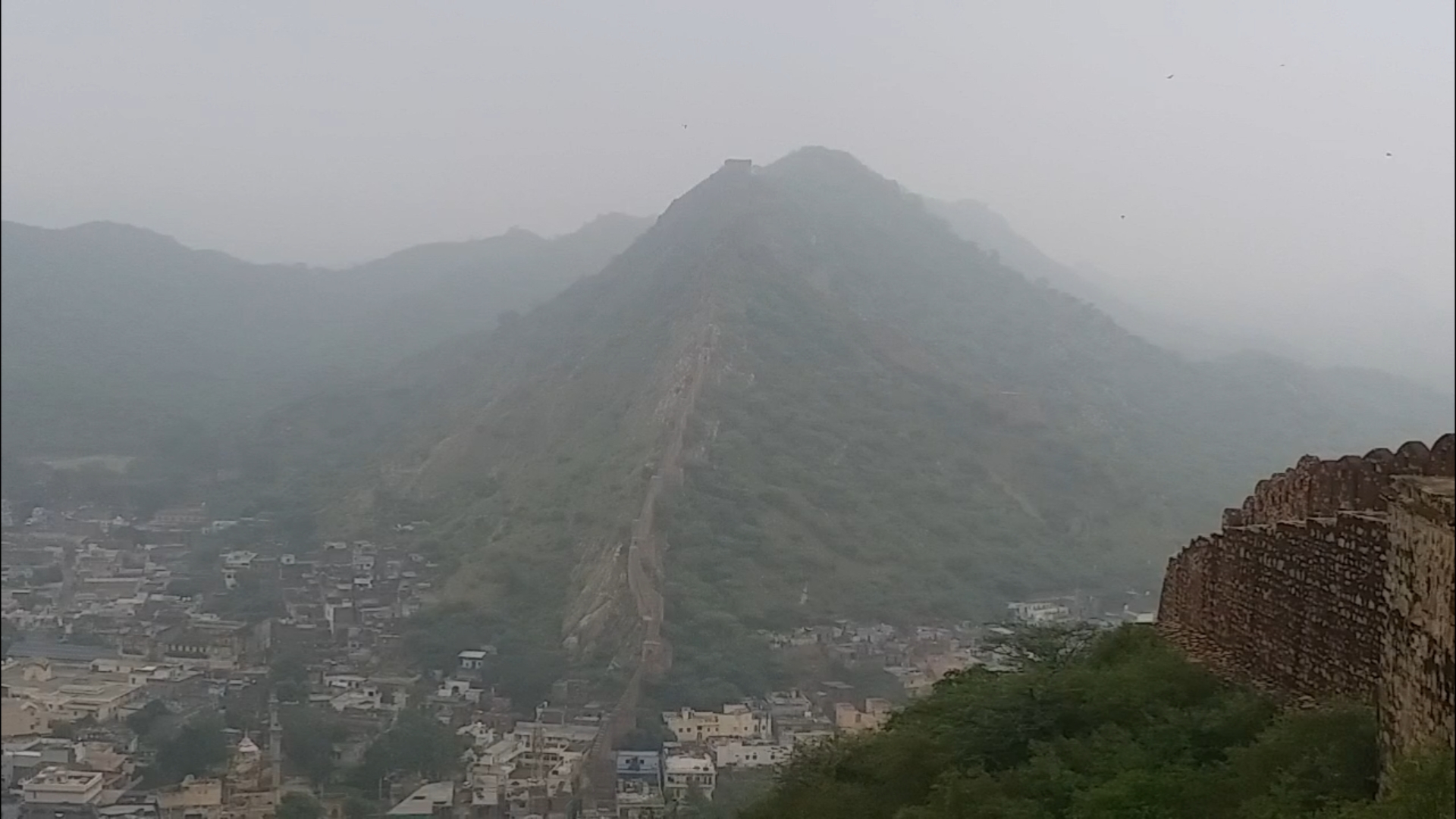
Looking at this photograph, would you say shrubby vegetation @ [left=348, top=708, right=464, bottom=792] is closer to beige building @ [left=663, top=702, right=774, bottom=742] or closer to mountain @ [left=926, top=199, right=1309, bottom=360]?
beige building @ [left=663, top=702, right=774, bottom=742]

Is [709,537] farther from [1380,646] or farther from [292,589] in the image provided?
[1380,646]

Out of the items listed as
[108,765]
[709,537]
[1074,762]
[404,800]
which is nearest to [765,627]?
[709,537]

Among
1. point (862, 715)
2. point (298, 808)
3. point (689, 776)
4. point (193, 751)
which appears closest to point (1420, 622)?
point (298, 808)

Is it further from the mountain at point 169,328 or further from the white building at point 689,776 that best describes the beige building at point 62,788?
the white building at point 689,776

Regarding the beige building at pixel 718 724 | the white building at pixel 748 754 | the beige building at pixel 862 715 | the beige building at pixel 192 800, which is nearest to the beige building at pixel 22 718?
the beige building at pixel 192 800

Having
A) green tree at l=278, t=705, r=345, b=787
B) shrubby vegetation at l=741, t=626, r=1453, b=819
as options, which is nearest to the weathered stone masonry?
shrubby vegetation at l=741, t=626, r=1453, b=819
